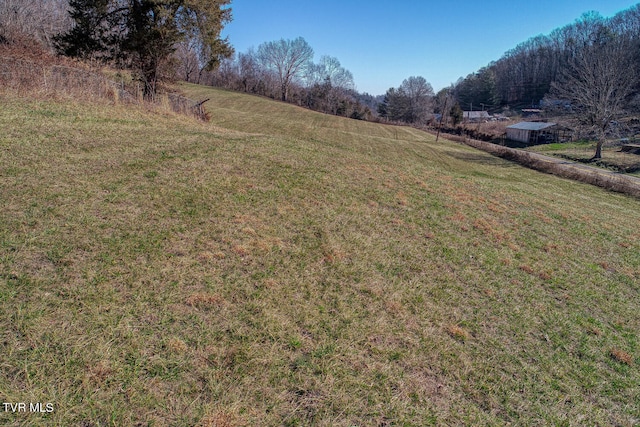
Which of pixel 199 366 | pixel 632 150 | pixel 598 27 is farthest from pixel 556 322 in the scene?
pixel 598 27

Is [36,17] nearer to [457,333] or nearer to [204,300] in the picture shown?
[204,300]

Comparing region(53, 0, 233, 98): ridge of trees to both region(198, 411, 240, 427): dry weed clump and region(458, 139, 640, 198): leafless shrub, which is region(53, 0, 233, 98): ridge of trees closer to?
region(198, 411, 240, 427): dry weed clump

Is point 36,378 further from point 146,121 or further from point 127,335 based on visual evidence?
point 146,121

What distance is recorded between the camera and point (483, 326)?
3.60 metres

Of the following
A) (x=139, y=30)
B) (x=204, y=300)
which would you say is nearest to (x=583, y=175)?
(x=204, y=300)

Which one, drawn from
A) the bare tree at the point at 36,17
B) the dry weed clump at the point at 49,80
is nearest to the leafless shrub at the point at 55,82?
the dry weed clump at the point at 49,80

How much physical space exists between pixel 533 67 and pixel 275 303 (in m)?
119

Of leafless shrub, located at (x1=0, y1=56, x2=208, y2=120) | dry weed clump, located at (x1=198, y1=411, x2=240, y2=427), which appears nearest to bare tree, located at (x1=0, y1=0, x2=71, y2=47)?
leafless shrub, located at (x1=0, y1=56, x2=208, y2=120)

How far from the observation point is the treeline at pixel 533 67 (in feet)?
249

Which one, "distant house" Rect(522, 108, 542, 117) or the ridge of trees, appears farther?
"distant house" Rect(522, 108, 542, 117)

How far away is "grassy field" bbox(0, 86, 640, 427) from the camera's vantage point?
7.37 feet

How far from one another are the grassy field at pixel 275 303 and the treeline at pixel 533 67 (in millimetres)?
90987

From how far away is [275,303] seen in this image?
326 centimetres

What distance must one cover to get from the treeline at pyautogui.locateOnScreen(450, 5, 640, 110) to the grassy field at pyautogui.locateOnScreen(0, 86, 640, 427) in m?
91.0
